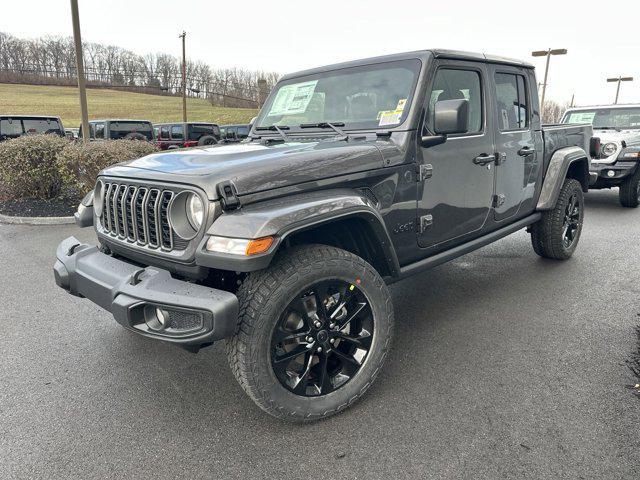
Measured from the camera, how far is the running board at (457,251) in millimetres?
2976

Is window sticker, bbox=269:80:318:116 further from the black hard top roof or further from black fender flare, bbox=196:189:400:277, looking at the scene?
black fender flare, bbox=196:189:400:277

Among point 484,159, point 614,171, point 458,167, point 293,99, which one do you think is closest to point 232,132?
point 614,171

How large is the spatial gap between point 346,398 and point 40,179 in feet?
25.5

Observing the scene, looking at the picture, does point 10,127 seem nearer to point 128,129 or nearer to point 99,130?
point 99,130

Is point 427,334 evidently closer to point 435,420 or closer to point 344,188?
point 435,420

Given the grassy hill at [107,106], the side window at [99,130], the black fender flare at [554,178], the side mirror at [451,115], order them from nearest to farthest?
the side mirror at [451,115], the black fender flare at [554,178], the side window at [99,130], the grassy hill at [107,106]

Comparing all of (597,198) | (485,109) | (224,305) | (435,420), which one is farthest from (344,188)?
(597,198)

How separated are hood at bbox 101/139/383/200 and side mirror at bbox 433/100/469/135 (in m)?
0.43

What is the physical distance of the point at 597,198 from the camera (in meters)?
9.28

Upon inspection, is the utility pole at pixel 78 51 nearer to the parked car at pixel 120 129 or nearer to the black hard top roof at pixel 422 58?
the parked car at pixel 120 129

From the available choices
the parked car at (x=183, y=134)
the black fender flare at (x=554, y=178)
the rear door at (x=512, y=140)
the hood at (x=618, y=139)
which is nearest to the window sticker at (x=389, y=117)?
the rear door at (x=512, y=140)

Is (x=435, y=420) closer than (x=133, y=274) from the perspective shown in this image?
No

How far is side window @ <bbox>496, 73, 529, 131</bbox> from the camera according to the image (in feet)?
12.1

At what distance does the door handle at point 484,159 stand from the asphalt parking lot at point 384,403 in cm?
126
